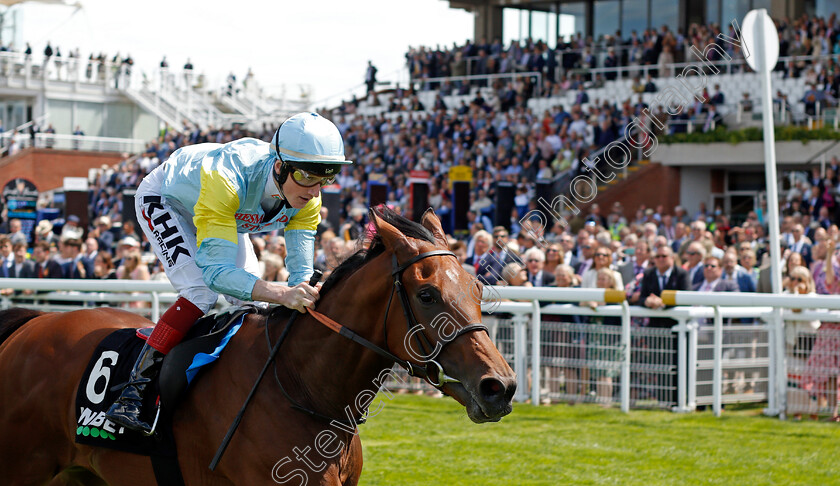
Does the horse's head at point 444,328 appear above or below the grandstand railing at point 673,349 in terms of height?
above

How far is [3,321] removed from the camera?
4211 mm

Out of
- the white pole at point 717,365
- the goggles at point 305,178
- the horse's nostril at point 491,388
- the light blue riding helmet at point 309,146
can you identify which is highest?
the light blue riding helmet at point 309,146

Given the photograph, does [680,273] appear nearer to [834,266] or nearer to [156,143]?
[834,266]

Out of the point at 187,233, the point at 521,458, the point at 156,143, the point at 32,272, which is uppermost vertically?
the point at 156,143

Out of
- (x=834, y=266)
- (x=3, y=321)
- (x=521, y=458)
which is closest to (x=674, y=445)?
(x=521, y=458)

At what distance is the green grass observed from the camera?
559 centimetres

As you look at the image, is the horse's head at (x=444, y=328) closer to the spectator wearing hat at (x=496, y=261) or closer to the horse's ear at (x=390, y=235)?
the horse's ear at (x=390, y=235)

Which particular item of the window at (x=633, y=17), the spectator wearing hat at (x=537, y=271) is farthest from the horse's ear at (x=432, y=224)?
the window at (x=633, y=17)

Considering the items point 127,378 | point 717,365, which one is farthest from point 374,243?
point 717,365

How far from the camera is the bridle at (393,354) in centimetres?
291

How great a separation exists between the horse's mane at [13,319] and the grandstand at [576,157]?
157cm

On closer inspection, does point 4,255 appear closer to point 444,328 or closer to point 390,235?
point 390,235

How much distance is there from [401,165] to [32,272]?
1120 cm

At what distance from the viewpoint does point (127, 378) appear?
3.50 meters
